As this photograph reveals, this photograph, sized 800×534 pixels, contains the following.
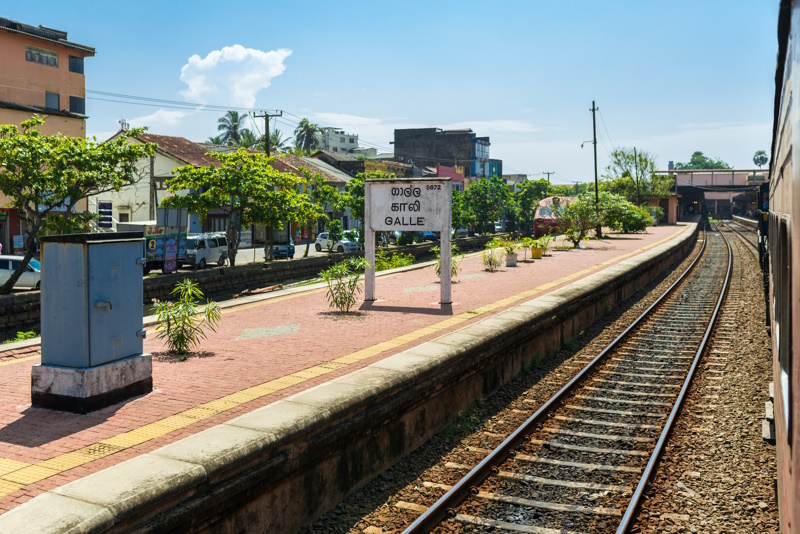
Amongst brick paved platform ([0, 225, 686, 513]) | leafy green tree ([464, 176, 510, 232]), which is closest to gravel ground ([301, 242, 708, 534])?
brick paved platform ([0, 225, 686, 513])

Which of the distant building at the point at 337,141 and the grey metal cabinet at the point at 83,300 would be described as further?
the distant building at the point at 337,141

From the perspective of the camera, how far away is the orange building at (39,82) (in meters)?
35.6

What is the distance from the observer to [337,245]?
156 ft

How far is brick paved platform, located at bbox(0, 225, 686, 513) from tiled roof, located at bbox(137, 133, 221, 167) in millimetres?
32164

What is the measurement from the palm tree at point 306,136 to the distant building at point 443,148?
46.1ft

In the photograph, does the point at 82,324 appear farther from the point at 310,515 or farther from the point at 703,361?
the point at 703,361

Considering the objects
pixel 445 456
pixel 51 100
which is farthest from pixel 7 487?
pixel 51 100

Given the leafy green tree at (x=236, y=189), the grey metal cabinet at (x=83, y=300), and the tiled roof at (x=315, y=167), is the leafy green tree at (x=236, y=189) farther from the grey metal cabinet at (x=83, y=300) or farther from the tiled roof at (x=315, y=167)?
the grey metal cabinet at (x=83, y=300)

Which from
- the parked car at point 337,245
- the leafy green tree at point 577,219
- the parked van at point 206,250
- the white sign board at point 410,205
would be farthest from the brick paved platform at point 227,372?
the parked car at point 337,245

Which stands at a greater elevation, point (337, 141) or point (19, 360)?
point (337, 141)

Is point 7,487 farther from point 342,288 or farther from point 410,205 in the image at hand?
point 410,205

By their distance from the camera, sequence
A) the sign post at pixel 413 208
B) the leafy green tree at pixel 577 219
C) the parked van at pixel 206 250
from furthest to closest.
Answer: the leafy green tree at pixel 577 219
the parked van at pixel 206 250
the sign post at pixel 413 208

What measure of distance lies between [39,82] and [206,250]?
14.1 metres

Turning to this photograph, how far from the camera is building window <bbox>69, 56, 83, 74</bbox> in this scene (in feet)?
134
